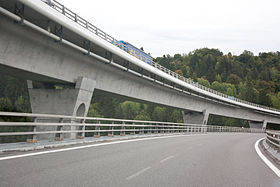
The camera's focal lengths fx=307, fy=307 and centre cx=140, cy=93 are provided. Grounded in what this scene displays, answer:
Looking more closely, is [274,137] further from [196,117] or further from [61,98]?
[196,117]

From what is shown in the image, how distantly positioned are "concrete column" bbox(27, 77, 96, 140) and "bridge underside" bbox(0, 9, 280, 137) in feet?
1.26

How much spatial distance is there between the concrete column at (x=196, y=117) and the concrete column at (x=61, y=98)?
32011 millimetres

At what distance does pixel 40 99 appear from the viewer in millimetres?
22297

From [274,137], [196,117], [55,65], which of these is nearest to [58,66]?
[55,65]

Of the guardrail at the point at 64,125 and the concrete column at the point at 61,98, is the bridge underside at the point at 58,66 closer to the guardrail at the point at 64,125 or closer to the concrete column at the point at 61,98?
the concrete column at the point at 61,98

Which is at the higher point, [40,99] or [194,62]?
[194,62]

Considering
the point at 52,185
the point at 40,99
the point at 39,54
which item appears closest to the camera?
the point at 52,185

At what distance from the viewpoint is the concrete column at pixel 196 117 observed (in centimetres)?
5138

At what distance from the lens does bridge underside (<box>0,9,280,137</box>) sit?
15.7 metres

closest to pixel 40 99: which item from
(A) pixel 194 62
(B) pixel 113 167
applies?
(B) pixel 113 167

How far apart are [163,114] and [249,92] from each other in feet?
157

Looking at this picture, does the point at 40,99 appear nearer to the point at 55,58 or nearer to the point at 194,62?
the point at 55,58

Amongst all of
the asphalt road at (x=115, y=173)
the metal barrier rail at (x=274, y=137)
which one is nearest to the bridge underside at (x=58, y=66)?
the asphalt road at (x=115, y=173)

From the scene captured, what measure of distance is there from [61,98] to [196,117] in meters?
34.1
